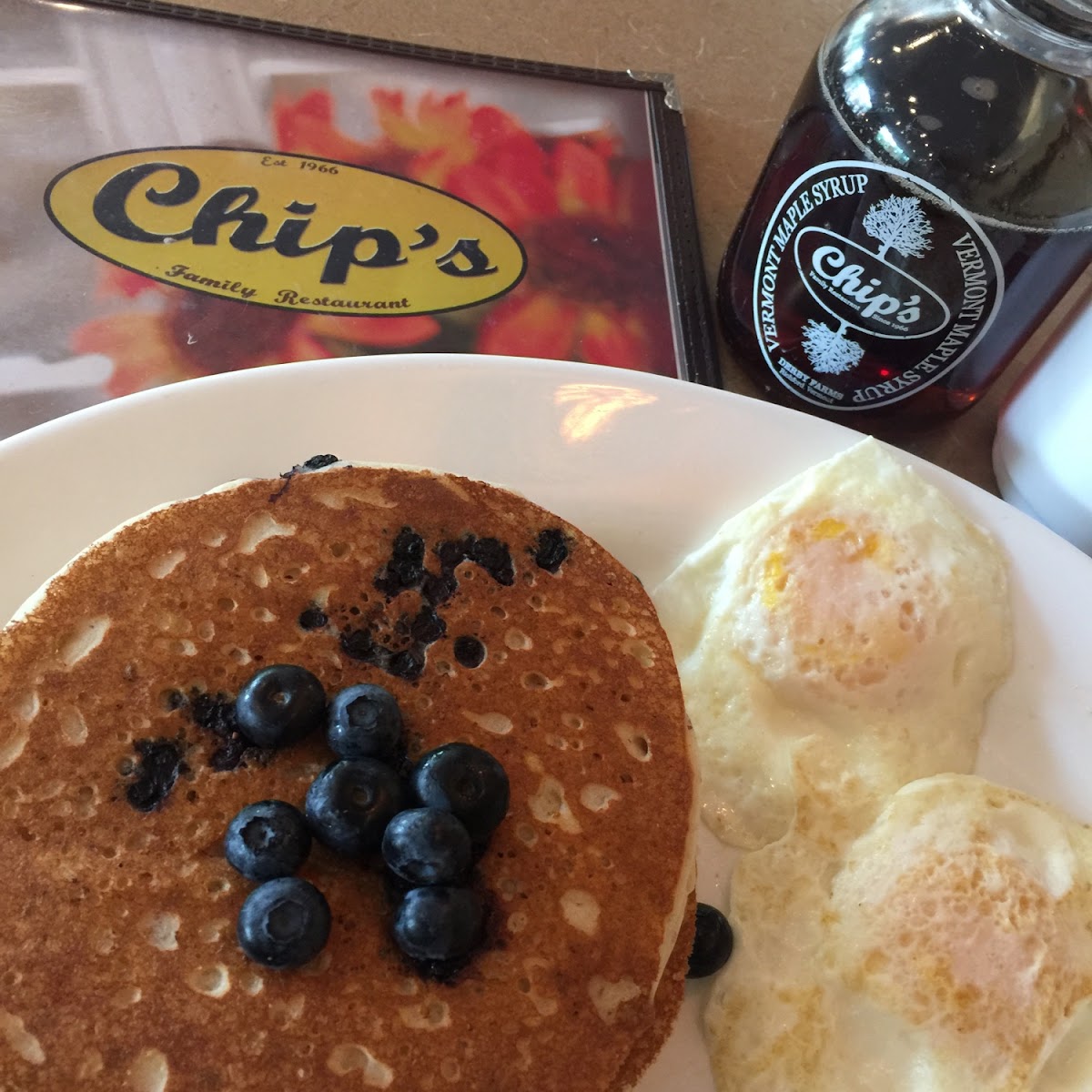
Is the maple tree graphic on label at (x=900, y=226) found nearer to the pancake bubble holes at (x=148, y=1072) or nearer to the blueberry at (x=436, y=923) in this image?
the blueberry at (x=436, y=923)

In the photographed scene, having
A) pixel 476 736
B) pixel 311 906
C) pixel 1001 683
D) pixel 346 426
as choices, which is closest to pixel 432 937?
pixel 311 906

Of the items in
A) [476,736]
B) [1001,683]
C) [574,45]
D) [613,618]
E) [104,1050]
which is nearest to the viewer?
[104,1050]

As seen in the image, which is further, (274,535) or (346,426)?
(346,426)

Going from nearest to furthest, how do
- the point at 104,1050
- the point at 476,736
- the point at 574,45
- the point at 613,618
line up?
the point at 104,1050
the point at 476,736
the point at 613,618
the point at 574,45

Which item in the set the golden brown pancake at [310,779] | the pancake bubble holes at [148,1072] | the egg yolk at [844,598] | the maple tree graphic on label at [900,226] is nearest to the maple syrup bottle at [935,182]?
the maple tree graphic on label at [900,226]

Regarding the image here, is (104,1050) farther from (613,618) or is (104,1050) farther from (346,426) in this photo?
(346,426)

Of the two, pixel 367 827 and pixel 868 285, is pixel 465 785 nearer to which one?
pixel 367 827
